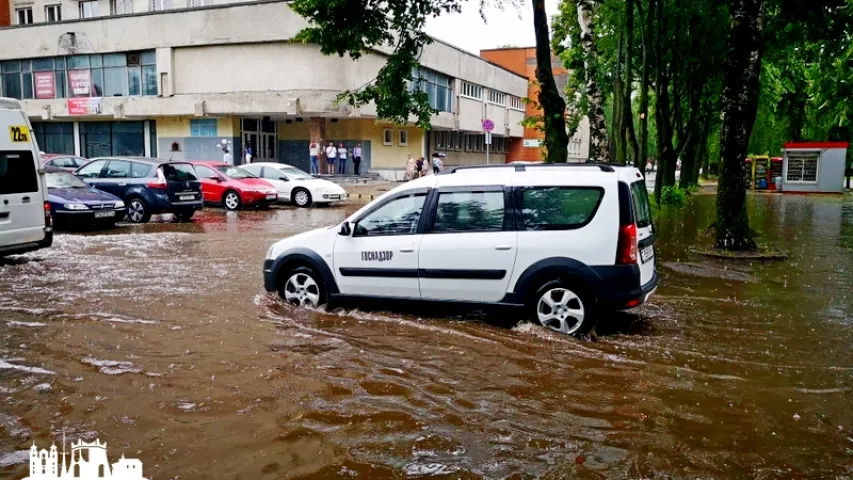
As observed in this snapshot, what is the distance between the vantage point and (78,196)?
16.6 m

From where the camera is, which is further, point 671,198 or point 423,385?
point 671,198

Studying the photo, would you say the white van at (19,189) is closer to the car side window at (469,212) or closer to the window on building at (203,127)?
the car side window at (469,212)

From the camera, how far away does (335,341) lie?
22.9 ft

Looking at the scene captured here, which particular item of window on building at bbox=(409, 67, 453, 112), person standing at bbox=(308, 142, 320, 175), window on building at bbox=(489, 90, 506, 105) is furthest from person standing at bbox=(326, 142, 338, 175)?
window on building at bbox=(489, 90, 506, 105)

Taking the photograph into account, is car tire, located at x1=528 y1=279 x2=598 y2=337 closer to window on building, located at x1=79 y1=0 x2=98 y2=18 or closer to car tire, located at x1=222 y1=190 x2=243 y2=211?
car tire, located at x1=222 y1=190 x2=243 y2=211

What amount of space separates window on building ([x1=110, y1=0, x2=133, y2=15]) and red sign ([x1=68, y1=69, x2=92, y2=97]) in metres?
4.67

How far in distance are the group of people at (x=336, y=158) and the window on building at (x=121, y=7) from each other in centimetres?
1521

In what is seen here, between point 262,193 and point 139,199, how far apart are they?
4826 millimetres

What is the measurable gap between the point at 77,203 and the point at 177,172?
3.22 metres

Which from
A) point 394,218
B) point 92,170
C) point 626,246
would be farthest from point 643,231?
point 92,170

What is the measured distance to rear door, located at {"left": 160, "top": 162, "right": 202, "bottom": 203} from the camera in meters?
18.7

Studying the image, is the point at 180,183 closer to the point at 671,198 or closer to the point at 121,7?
the point at 671,198

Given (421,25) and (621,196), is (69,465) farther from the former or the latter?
(421,25)

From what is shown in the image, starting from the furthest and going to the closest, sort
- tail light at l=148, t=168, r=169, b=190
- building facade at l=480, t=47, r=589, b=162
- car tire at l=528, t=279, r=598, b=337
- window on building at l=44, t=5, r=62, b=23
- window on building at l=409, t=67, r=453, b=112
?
building facade at l=480, t=47, r=589, b=162 < window on building at l=44, t=5, r=62, b=23 < window on building at l=409, t=67, r=453, b=112 < tail light at l=148, t=168, r=169, b=190 < car tire at l=528, t=279, r=598, b=337
